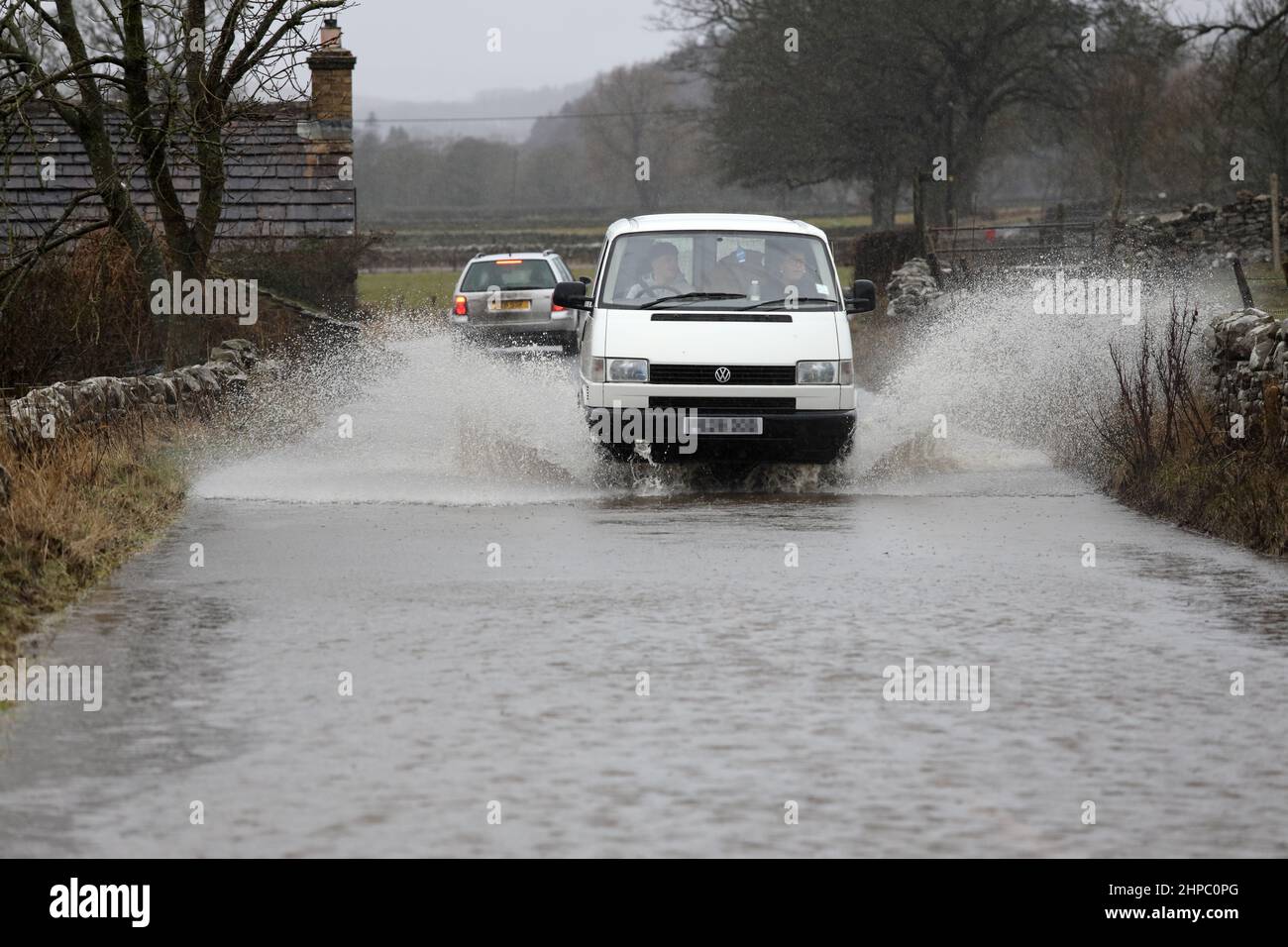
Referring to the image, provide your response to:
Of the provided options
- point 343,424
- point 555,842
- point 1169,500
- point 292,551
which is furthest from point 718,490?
point 555,842

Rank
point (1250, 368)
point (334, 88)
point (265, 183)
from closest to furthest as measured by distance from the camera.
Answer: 1. point (1250, 368)
2. point (265, 183)
3. point (334, 88)

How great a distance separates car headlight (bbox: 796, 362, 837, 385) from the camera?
1454cm

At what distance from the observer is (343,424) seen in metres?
20.0

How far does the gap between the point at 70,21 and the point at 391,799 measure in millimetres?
15787

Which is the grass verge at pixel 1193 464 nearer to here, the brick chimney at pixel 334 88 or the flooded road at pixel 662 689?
the flooded road at pixel 662 689

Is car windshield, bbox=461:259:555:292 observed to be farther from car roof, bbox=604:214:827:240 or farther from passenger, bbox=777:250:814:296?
passenger, bbox=777:250:814:296

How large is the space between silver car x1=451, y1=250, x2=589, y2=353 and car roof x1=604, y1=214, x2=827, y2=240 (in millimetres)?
12505

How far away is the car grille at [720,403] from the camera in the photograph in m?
14.4

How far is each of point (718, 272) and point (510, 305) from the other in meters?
13.9
